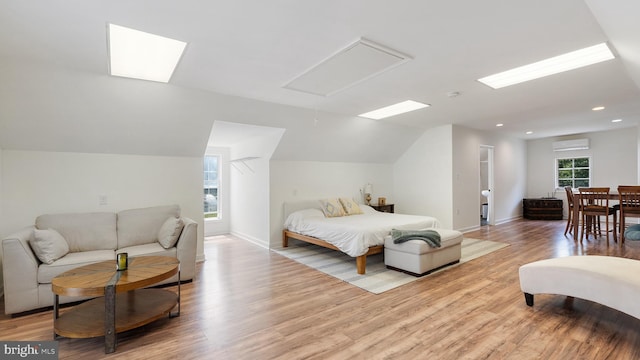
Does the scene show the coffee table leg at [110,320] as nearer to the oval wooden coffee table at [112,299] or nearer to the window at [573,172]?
the oval wooden coffee table at [112,299]

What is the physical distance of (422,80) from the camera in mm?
3510

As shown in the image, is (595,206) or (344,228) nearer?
(344,228)

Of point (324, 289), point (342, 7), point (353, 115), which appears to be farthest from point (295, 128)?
point (342, 7)

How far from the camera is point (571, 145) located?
27.1ft

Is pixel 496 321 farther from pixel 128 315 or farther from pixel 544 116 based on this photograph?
pixel 544 116

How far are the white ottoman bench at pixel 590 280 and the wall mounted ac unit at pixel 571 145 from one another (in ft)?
23.0

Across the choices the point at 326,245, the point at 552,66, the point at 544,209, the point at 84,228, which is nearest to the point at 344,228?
the point at 326,245

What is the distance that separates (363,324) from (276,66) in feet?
8.51

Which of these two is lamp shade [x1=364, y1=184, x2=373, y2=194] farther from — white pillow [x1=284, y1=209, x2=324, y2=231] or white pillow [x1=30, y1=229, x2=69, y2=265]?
white pillow [x1=30, y1=229, x2=69, y2=265]

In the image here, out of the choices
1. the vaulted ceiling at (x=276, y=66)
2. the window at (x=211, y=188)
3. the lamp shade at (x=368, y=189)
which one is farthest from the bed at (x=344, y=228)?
the window at (x=211, y=188)

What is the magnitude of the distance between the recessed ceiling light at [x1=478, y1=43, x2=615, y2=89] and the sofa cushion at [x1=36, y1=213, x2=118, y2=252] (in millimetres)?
4877

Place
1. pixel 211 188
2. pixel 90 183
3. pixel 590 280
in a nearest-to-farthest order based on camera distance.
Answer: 1. pixel 590 280
2. pixel 90 183
3. pixel 211 188
